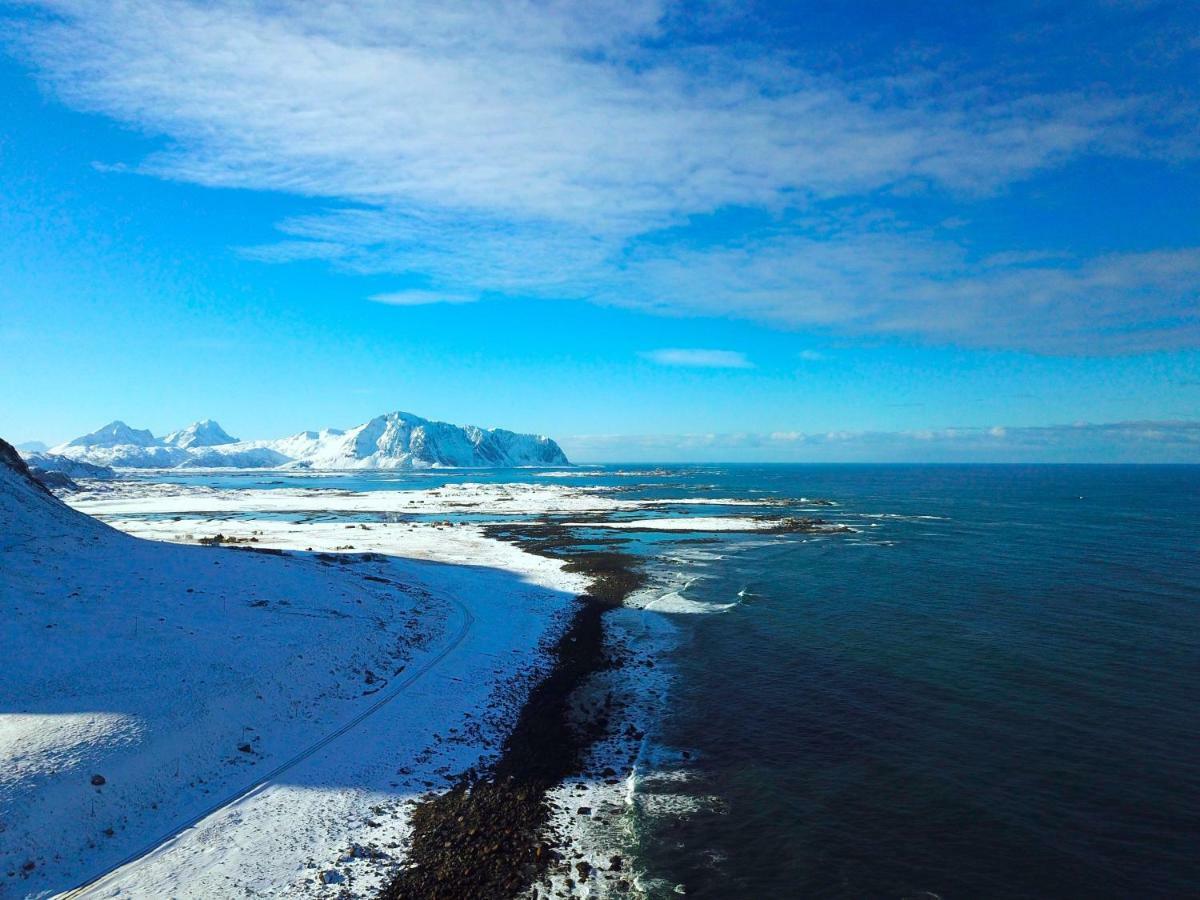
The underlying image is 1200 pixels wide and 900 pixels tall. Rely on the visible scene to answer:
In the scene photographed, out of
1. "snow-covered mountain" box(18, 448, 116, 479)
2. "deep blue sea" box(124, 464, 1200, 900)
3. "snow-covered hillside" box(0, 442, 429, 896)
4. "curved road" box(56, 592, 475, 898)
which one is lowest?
"deep blue sea" box(124, 464, 1200, 900)

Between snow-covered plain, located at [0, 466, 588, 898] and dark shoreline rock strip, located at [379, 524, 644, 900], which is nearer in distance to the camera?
dark shoreline rock strip, located at [379, 524, 644, 900]

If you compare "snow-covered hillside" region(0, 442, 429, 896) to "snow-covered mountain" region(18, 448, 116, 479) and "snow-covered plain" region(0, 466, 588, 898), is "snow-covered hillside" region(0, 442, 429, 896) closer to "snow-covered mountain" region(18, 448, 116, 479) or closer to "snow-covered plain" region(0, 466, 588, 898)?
"snow-covered plain" region(0, 466, 588, 898)

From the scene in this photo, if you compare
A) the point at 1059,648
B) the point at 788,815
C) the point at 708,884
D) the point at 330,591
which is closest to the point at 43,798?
the point at 708,884

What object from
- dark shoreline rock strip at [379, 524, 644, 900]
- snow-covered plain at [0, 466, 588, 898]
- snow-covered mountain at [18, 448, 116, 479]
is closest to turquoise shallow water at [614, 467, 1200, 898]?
dark shoreline rock strip at [379, 524, 644, 900]

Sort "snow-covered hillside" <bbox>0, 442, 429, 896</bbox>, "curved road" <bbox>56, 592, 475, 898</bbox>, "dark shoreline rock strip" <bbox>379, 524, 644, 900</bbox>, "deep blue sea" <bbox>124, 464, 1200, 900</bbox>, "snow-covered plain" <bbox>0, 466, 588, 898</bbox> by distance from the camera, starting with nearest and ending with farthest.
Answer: "curved road" <bbox>56, 592, 475, 898</bbox> < "dark shoreline rock strip" <bbox>379, 524, 644, 900</bbox> < "snow-covered plain" <bbox>0, 466, 588, 898</bbox> < "snow-covered hillside" <bbox>0, 442, 429, 896</bbox> < "deep blue sea" <bbox>124, 464, 1200, 900</bbox>

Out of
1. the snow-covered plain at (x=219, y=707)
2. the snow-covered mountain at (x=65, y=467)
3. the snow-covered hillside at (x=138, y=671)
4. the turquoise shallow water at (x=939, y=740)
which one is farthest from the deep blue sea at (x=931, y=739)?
the snow-covered mountain at (x=65, y=467)

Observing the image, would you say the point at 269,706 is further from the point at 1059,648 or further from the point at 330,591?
the point at 1059,648
